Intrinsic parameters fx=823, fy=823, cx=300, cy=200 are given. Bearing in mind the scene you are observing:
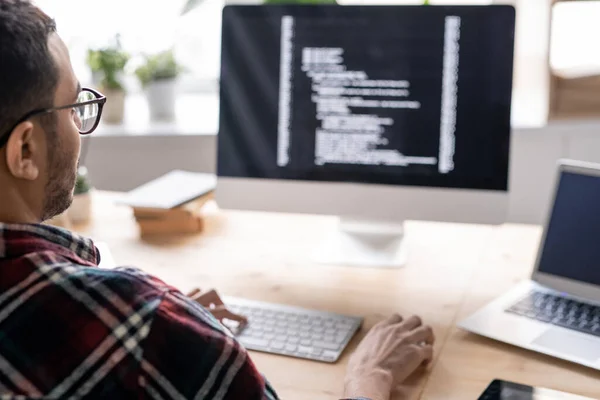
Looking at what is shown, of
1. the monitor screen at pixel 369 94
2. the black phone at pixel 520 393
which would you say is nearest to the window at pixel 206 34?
the monitor screen at pixel 369 94

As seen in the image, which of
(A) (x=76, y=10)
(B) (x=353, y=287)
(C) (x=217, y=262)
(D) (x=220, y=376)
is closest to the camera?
(D) (x=220, y=376)

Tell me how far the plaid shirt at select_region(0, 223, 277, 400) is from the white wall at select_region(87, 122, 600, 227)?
1622 millimetres

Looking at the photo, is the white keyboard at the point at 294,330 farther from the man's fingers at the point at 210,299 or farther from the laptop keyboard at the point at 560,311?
the laptop keyboard at the point at 560,311

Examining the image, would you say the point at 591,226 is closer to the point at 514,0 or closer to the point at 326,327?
the point at 326,327

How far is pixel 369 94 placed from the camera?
4.94 ft

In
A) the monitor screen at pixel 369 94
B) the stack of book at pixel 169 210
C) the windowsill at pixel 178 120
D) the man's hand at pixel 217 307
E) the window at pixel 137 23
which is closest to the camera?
the man's hand at pixel 217 307

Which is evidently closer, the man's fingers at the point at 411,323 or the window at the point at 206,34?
the man's fingers at the point at 411,323

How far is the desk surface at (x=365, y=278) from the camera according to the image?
1.11 metres

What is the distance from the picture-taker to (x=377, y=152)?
151cm

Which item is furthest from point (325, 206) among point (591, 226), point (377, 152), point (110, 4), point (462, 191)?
point (110, 4)

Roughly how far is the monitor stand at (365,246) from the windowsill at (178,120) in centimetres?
80

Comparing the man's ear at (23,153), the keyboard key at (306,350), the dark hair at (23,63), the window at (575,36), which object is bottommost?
the keyboard key at (306,350)

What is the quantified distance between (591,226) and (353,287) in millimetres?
411

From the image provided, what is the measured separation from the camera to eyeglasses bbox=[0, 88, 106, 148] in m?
0.81
